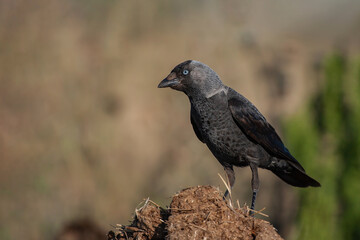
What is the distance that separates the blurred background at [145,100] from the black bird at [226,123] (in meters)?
8.00

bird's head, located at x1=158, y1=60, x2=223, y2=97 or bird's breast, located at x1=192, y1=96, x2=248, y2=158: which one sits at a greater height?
bird's head, located at x1=158, y1=60, x2=223, y2=97

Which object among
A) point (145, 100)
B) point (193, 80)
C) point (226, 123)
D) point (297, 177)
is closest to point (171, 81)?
point (193, 80)

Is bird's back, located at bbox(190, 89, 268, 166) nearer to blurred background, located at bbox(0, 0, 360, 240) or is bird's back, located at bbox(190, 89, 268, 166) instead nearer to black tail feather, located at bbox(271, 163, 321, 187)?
black tail feather, located at bbox(271, 163, 321, 187)

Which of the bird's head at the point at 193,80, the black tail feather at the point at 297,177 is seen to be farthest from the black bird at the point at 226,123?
the black tail feather at the point at 297,177

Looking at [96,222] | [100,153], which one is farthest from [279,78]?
[96,222]

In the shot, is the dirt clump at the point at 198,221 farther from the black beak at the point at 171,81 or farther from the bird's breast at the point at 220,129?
the black beak at the point at 171,81

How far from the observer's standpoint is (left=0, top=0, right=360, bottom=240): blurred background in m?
14.5

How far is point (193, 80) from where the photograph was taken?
5.36 meters

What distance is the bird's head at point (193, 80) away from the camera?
5.35 m

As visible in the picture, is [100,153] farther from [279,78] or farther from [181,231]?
[181,231]

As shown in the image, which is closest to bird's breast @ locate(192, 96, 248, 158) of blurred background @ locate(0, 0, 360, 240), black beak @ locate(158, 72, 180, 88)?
black beak @ locate(158, 72, 180, 88)

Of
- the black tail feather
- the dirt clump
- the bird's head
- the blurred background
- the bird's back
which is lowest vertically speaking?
the dirt clump

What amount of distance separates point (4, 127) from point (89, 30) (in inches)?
154

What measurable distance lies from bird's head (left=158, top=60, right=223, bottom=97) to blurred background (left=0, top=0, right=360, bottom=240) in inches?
324
